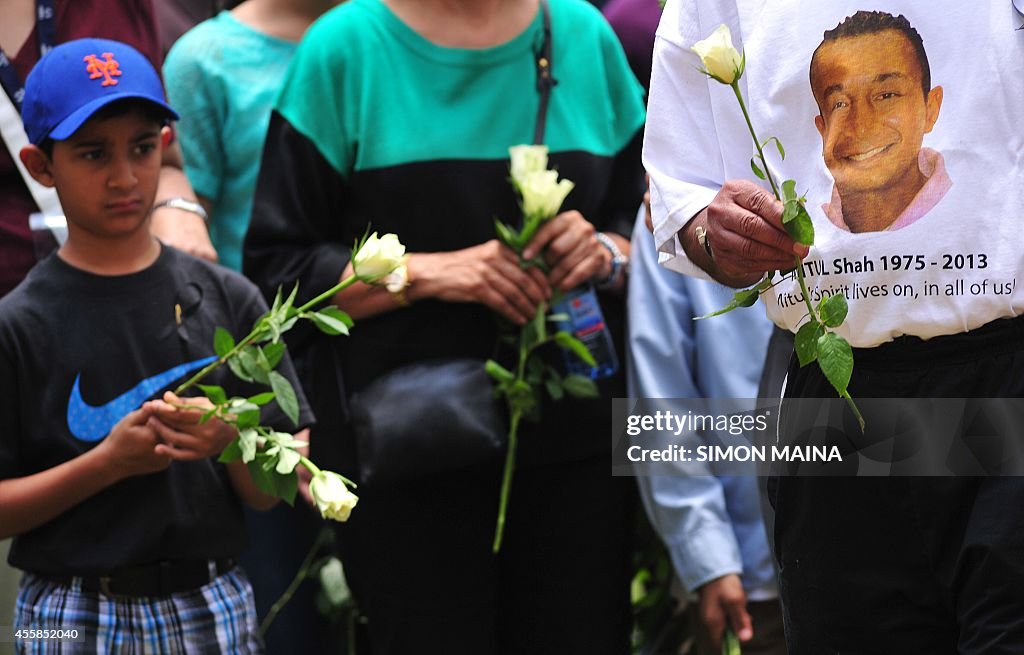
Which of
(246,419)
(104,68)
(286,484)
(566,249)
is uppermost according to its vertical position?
(104,68)

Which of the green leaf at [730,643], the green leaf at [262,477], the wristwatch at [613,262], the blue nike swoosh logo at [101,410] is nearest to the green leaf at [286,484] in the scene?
the green leaf at [262,477]

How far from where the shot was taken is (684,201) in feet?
7.55

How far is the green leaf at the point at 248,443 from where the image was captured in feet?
8.36

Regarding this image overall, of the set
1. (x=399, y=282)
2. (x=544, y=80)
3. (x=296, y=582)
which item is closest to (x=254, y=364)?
(x=399, y=282)

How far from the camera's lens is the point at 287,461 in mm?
2535

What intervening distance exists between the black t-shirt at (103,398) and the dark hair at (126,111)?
0.76 feet

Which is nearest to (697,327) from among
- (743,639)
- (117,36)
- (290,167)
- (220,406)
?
(743,639)

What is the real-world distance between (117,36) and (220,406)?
1.17 meters

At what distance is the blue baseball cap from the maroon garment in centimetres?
27

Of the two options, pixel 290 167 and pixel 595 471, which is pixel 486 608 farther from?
pixel 290 167

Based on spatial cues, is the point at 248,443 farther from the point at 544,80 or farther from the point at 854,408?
the point at 544,80

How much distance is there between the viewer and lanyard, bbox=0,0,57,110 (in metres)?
3.14

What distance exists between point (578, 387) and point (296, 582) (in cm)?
105

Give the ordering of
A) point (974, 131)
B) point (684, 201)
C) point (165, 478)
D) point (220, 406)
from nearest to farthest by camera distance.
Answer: point (974, 131) → point (684, 201) → point (220, 406) → point (165, 478)
